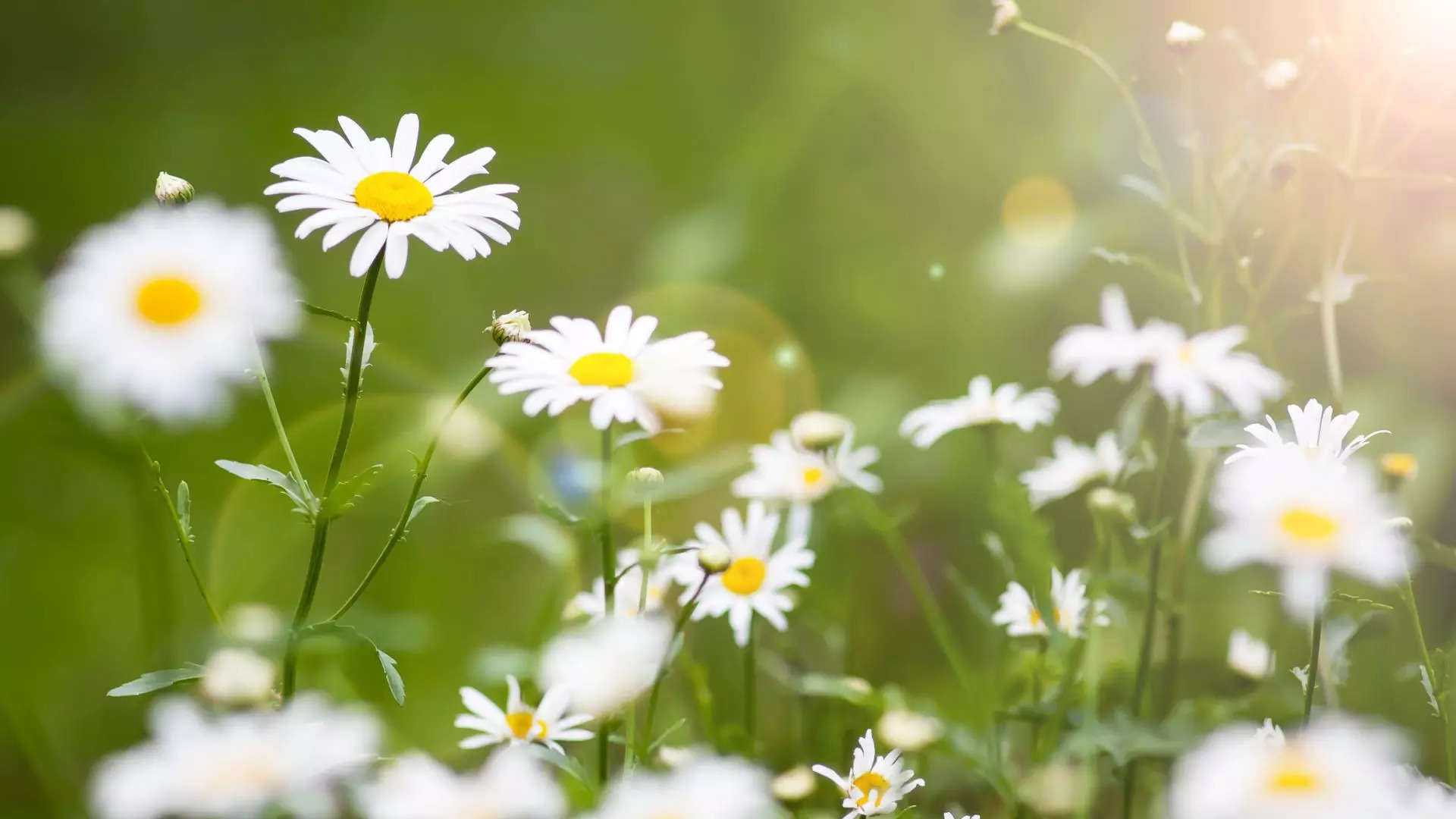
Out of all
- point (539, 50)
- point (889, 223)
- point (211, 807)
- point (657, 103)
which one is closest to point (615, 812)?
point (211, 807)

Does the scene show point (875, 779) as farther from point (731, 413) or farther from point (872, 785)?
point (731, 413)

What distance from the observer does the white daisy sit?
99cm

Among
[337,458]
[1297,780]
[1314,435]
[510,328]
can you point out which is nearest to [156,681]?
[337,458]

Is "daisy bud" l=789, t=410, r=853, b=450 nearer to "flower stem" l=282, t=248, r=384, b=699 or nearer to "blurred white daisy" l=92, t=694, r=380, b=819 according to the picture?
"flower stem" l=282, t=248, r=384, b=699

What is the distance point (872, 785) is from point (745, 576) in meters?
0.22

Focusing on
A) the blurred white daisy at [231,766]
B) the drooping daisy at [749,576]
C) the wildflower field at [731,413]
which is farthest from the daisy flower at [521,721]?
the blurred white daisy at [231,766]

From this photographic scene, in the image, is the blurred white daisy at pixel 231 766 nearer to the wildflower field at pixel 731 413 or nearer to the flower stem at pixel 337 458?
the wildflower field at pixel 731 413

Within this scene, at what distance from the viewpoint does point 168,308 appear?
0.54 metres

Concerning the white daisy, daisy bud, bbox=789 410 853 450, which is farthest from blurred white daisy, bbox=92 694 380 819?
the white daisy

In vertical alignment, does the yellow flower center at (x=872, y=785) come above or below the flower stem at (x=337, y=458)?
below

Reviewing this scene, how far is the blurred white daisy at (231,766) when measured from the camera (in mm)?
427

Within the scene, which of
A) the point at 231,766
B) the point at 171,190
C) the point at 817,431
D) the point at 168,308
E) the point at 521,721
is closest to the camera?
the point at 231,766

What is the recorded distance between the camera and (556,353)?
0.66 metres

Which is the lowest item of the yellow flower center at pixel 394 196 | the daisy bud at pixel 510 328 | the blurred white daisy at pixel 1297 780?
the blurred white daisy at pixel 1297 780
